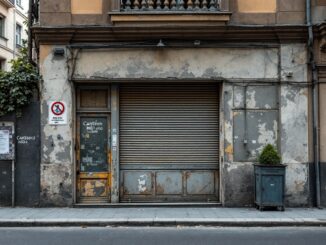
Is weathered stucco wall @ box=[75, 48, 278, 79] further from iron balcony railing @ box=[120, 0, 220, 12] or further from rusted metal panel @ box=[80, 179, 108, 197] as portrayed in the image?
rusted metal panel @ box=[80, 179, 108, 197]

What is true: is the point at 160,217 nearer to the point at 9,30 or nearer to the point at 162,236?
the point at 162,236

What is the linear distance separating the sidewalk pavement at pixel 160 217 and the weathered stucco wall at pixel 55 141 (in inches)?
20.7

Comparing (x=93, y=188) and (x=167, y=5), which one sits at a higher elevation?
(x=167, y=5)

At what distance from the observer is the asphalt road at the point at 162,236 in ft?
29.8

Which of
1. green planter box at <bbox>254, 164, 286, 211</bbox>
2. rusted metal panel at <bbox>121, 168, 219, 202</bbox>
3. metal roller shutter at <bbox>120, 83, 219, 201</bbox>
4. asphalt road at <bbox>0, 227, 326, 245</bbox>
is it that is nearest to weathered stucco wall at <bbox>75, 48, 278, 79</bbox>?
metal roller shutter at <bbox>120, 83, 219, 201</bbox>

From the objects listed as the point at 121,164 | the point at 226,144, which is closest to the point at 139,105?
the point at 121,164

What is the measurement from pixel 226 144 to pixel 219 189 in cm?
125

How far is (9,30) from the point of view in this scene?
38625 millimetres

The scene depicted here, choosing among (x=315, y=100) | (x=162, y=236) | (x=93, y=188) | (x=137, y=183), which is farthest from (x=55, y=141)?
(x=315, y=100)

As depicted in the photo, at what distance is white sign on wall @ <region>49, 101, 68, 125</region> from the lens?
1302cm

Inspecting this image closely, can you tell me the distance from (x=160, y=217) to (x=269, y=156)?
3.08 meters

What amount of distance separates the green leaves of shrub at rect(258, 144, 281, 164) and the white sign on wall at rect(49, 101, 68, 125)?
16.4 ft

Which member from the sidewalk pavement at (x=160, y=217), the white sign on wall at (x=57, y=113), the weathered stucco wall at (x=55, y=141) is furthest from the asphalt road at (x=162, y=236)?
the white sign on wall at (x=57, y=113)

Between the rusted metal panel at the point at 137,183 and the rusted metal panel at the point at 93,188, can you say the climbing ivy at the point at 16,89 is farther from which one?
the rusted metal panel at the point at 137,183
